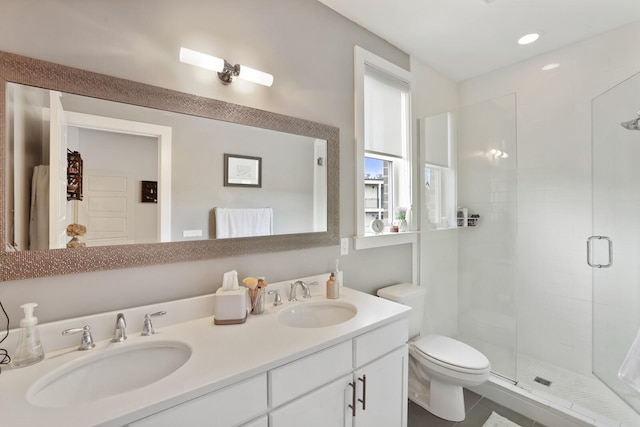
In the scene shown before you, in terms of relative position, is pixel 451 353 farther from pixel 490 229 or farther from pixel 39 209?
pixel 39 209

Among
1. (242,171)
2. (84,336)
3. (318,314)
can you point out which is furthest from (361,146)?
(84,336)

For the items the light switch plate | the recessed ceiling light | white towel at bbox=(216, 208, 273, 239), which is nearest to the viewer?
the light switch plate

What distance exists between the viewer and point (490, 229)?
254 cm

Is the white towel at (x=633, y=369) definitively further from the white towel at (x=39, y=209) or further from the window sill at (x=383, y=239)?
the white towel at (x=39, y=209)

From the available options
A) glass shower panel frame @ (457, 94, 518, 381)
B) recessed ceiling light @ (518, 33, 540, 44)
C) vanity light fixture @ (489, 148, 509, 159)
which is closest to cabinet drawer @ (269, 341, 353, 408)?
glass shower panel frame @ (457, 94, 518, 381)

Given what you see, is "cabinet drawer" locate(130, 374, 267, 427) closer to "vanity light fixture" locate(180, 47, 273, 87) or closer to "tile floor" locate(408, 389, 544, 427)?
"vanity light fixture" locate(180, 47, 273, 87)

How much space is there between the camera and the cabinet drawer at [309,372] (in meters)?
0.99

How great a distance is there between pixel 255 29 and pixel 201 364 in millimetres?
1558

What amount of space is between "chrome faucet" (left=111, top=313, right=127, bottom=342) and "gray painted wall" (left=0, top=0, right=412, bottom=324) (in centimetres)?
8

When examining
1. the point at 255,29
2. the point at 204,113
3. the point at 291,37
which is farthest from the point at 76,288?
the point at 291,37

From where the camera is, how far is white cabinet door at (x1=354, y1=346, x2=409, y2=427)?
1.26m

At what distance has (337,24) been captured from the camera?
1869mm

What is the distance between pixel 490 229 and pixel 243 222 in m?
2.16

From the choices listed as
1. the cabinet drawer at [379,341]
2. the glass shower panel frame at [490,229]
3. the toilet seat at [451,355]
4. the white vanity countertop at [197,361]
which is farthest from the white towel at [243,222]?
the glass shower panel frame at [490,229]
